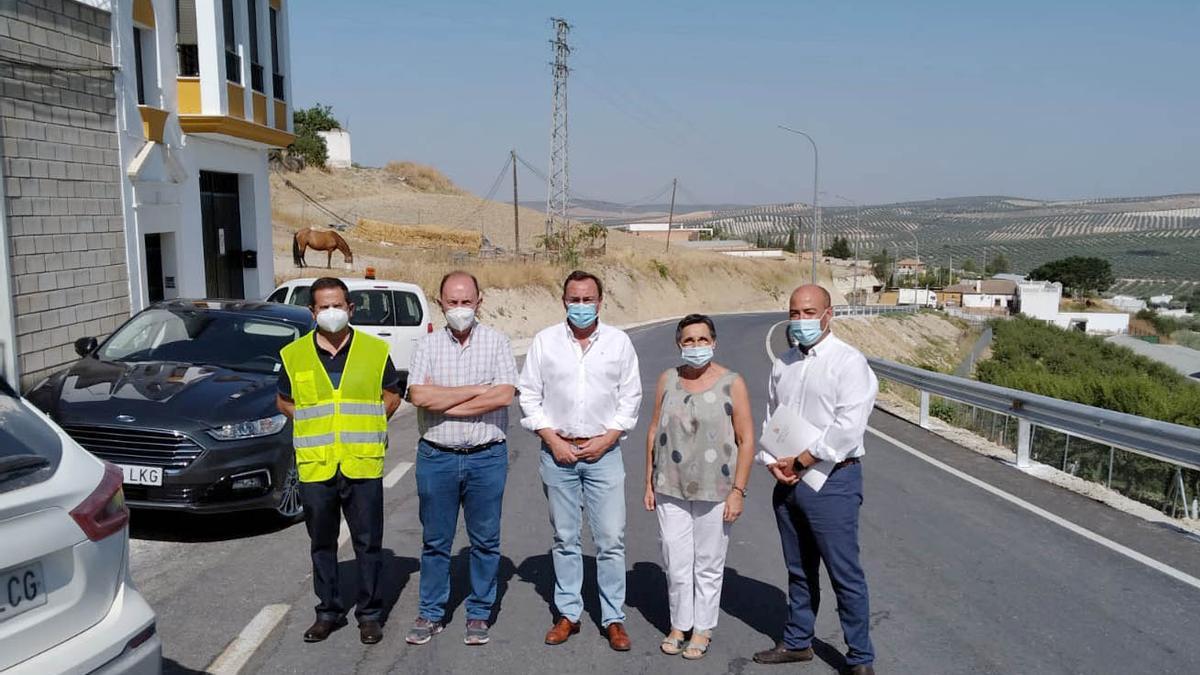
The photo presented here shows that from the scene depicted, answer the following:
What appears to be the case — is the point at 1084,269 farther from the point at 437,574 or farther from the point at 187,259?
the point at 437,574

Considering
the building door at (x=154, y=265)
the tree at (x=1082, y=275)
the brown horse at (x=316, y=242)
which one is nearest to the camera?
the building door at (x=154, y=265)

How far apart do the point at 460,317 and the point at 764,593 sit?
2566 mm

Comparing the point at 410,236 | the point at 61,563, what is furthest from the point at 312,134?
the point at 61,563

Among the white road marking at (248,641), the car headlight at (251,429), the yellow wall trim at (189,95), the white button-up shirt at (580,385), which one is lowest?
the white road marking at (248,641)

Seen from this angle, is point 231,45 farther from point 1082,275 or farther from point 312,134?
point 1082,275

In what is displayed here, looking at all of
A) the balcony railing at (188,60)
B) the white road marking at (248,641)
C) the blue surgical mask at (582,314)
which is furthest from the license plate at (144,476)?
the balcony railing at (188,60)

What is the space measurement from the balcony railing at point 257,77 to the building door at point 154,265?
4983 mm

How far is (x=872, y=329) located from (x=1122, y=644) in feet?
151

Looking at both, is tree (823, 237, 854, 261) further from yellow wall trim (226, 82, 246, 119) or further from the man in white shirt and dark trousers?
the man in white shirt and dark trousers

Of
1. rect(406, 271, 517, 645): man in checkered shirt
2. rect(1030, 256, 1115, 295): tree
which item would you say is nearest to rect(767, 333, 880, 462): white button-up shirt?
rect(406, 271, 517, 645): man in checkered shirt

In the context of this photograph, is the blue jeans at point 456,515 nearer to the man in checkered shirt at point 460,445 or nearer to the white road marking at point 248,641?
the man in checkered shirt at point 460,445

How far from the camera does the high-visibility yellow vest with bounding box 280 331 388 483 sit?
5090mm

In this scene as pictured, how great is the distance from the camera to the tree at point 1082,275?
4793 inches

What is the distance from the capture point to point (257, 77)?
2156cm
